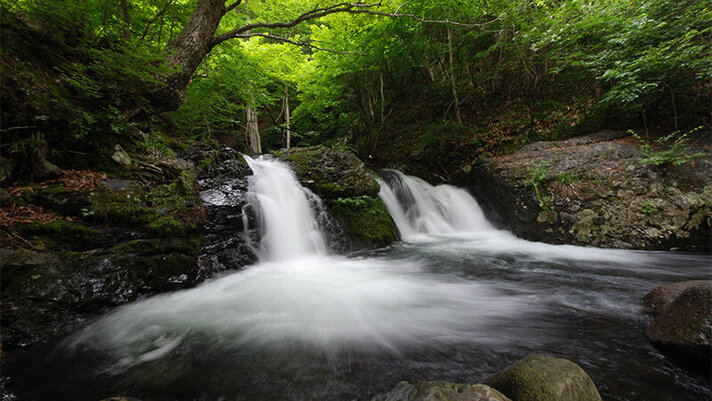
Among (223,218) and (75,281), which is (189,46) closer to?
(223,218)

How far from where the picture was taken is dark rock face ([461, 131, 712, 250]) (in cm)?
477

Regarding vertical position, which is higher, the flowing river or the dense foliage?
the dense foliage

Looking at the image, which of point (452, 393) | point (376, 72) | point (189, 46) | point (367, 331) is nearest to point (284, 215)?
point (367, 331)

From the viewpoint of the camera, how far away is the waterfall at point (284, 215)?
500 centimetres

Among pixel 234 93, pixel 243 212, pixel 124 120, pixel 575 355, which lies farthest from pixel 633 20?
pixel 124 120

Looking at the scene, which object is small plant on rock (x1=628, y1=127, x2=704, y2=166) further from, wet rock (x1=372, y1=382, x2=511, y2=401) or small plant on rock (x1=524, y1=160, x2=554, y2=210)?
wet rock (x1=372, y1=382, x2=511, y2=401)

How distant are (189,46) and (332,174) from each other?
373 cm

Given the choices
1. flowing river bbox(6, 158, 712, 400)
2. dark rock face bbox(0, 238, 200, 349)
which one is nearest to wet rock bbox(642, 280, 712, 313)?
flowing river bbox(6, 158, 712, 400)

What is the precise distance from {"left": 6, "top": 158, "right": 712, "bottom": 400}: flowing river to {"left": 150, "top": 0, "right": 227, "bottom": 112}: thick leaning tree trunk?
3.14 metres

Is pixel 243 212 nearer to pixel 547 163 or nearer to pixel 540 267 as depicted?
pixel 540 267

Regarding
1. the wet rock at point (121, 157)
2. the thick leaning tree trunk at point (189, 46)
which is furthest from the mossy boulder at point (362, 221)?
the thick leaning tree trunk at point (189, 46)

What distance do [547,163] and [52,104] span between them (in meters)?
9.27

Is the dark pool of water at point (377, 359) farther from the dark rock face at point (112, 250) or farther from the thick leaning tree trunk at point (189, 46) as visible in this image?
the thick leaning tree trunk at point (189, 46)

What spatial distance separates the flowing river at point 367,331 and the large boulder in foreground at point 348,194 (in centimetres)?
122
